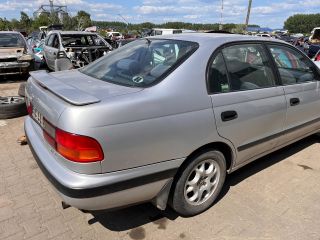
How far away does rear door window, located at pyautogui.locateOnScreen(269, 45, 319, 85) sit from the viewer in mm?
3682

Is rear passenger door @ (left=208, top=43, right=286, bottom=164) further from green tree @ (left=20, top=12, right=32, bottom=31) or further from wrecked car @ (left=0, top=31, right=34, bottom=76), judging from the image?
green tree @ (left=20, top=12, right=32, bottom=31)

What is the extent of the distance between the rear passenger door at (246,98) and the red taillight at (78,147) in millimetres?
1111

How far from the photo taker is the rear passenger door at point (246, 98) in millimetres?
2910

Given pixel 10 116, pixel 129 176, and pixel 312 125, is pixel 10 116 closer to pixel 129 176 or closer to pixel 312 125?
pixel 129 176

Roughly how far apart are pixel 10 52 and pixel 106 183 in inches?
354

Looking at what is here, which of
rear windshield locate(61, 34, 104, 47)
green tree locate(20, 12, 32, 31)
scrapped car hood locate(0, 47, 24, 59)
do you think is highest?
rear windshield locate(61, 34, 104, 47)

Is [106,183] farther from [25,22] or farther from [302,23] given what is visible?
[302,23]

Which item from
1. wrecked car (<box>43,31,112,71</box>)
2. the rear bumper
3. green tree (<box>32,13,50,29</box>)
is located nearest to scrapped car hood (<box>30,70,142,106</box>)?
the rear bumper

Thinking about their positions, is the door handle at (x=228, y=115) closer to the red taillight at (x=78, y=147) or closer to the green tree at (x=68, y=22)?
the red taillight at (x=78, y=147)

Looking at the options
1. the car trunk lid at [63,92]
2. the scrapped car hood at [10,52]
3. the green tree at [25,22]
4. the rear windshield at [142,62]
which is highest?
the rear windshield at [142,62]

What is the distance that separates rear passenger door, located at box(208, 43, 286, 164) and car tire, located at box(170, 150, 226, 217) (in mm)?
254

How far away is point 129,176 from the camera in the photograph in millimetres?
2395

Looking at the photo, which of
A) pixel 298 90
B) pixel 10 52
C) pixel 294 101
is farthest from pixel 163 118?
pixel 10 52

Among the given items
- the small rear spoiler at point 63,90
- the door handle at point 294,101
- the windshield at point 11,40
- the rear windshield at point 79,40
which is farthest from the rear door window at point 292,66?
the windshield at point 11,40
